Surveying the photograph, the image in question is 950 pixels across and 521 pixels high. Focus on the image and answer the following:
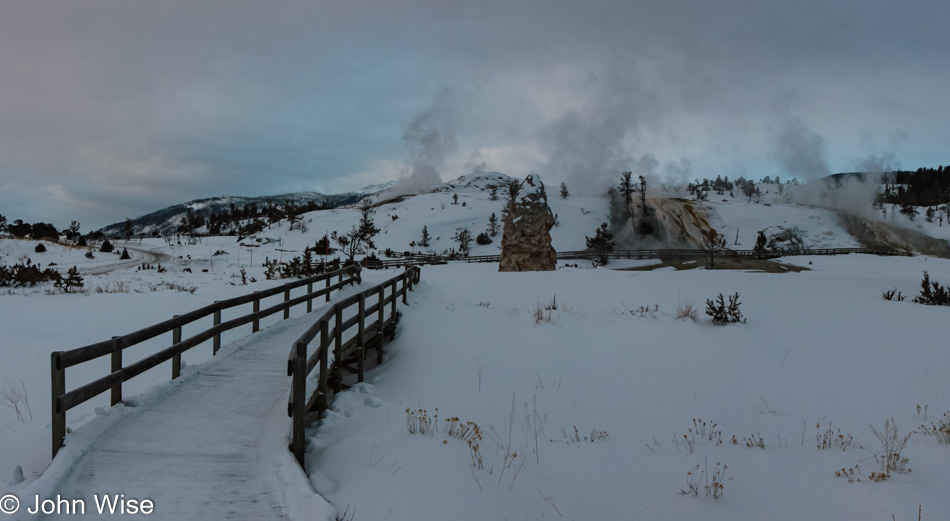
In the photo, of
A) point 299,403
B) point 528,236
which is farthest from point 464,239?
point 299,403

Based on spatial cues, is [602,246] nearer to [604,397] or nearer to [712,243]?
[712,243]

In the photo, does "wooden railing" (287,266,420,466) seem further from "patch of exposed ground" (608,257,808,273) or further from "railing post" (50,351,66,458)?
"patch of exposed ground" (608,257,808,273)

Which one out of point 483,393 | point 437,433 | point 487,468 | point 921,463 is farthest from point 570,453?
point 921,463

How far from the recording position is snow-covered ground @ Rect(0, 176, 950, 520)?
381 cm

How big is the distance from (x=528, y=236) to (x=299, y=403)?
898 inches

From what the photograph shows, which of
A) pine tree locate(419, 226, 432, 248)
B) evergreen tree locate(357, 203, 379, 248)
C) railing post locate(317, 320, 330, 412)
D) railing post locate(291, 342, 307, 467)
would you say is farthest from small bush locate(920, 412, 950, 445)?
pine tree locate(419, 226, 432, 248)

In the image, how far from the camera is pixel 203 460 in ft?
13.4

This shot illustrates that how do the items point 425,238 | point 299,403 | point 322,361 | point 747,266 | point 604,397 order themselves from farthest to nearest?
1. point 425,238
2. point 747,266
3. point 604,397
4. point 322,361
5. point 299,403

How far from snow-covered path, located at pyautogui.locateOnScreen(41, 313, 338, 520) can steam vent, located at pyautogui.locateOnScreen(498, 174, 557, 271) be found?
21225mm

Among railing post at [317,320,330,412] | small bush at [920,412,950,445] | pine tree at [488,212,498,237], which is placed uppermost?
pine tree at [488,212,498,237]

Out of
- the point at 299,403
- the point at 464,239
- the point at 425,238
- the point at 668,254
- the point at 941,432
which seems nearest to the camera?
the point at 299,403

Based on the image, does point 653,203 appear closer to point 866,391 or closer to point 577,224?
point 577,224

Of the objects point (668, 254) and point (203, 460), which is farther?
point (668, 254)

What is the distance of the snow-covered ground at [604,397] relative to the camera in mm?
3811
